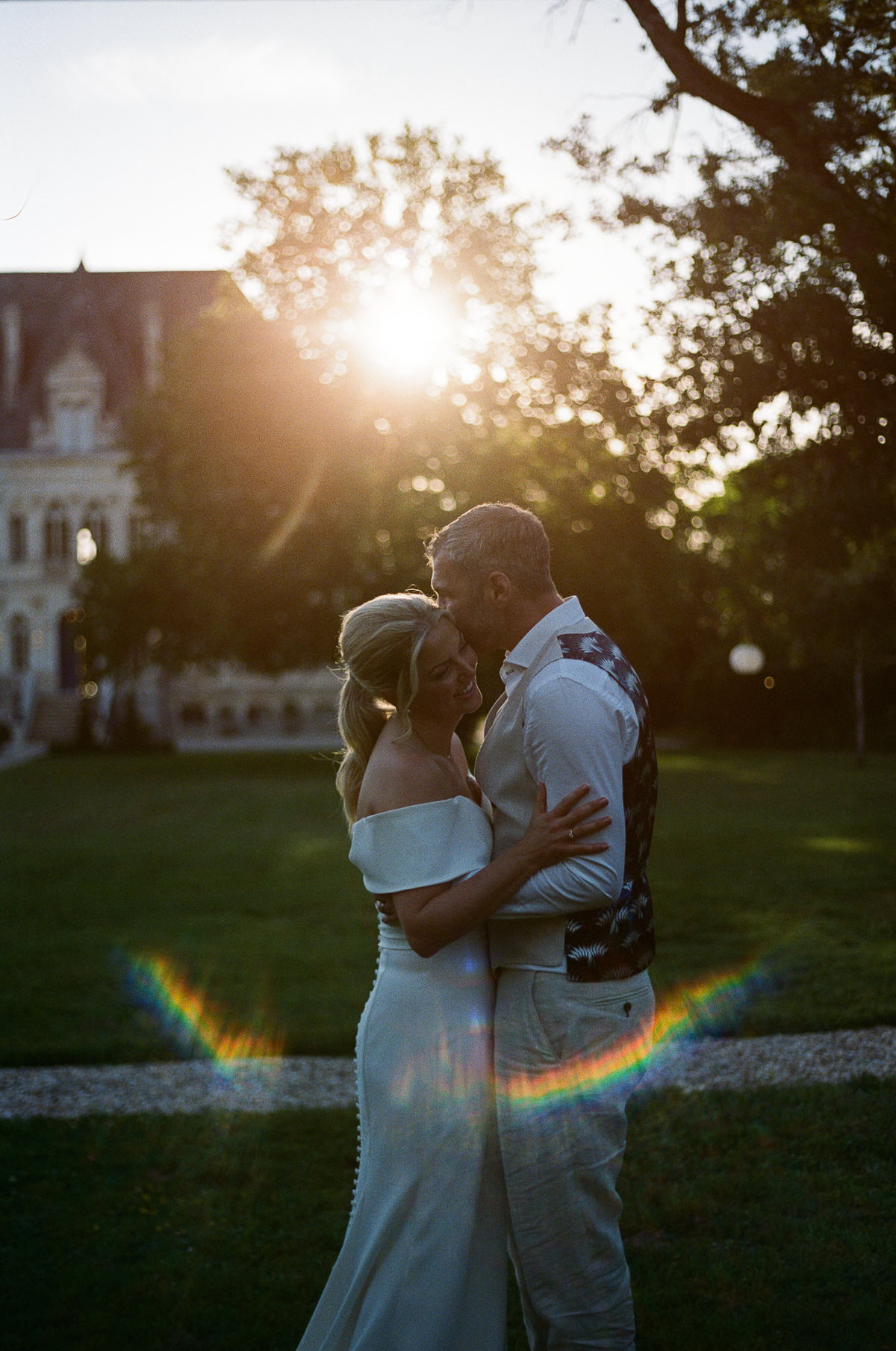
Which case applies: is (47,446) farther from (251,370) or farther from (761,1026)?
(761,1026)

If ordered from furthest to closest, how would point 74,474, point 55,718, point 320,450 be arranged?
point 74,474 < point 55,718 < point 320,450

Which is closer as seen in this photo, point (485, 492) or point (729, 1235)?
point (729, 1235)

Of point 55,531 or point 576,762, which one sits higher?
point 55,531

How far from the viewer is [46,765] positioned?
36.3m

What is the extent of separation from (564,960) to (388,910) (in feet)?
1.70

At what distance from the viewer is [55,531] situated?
193 ft

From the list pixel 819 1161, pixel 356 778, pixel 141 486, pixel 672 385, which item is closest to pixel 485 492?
pixel 672 385

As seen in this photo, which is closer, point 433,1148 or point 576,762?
point 576,762

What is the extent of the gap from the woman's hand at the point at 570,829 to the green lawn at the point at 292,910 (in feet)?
17.6

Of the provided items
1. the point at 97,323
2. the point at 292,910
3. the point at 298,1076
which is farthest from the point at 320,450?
the point at 97,323

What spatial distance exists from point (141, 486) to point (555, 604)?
116 ft

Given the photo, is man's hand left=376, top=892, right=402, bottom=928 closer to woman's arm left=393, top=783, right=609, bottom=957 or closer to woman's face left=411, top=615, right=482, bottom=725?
woman's arm left=393, top=783, right=609, bottom=957

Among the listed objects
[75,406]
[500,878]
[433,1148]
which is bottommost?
[433,1148]

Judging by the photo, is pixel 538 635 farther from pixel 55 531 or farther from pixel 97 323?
pixel 97 323
